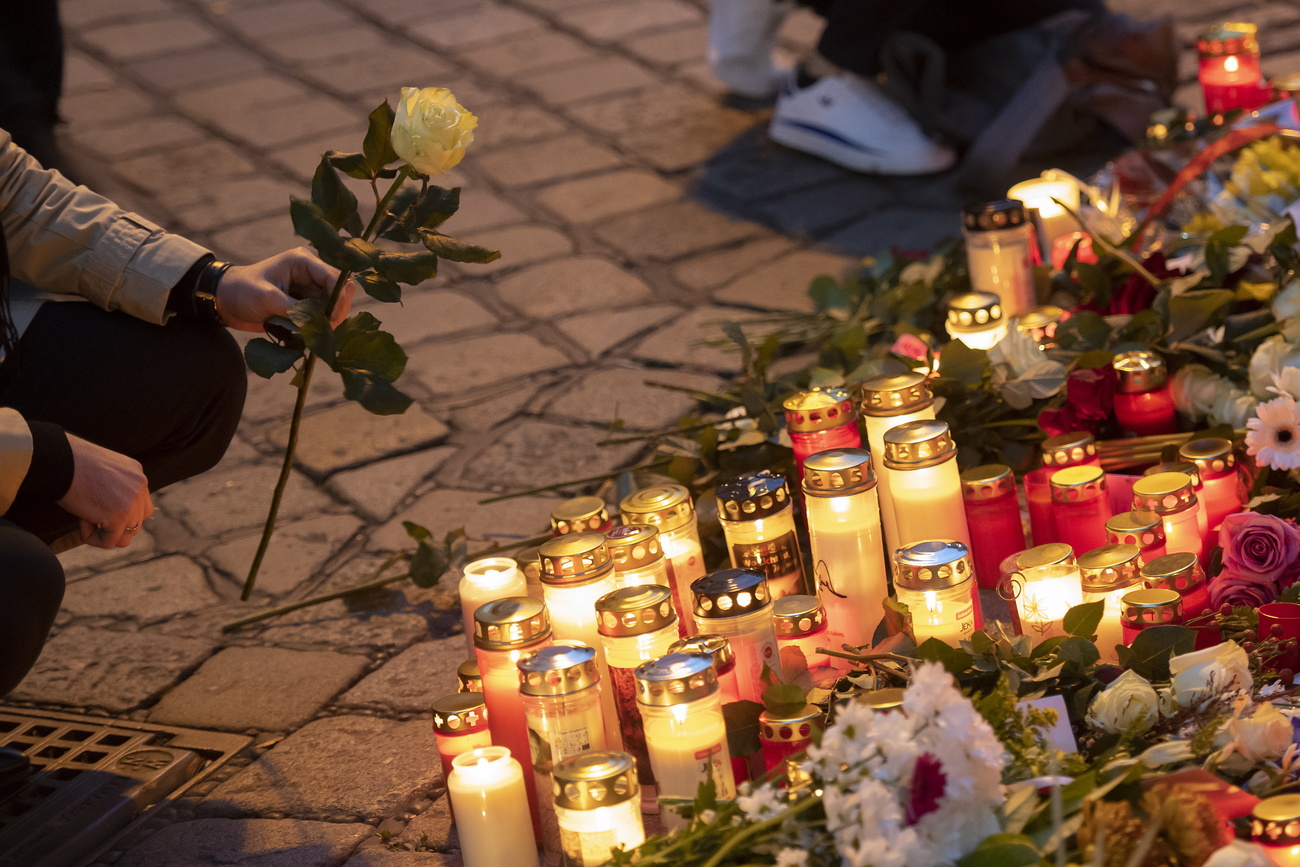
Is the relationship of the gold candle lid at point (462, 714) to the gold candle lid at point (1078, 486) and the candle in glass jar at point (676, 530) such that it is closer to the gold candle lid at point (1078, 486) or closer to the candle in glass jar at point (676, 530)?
the candle in glass jar at point (676, 530)

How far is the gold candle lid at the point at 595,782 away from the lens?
124cm

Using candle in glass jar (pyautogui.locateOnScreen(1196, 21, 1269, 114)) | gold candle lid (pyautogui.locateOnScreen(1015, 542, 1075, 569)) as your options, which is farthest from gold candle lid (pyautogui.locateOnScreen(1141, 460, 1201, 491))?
candle in glass jar (pyautogui.locateOnScreen(1196, 21, 1269, 114))

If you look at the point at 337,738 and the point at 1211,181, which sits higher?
the point at 1211,181

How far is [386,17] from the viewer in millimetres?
4969

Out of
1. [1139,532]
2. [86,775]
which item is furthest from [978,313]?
[86,775]

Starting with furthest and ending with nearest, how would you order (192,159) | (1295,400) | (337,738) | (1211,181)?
(192,159), (1211,181), (337,738), (1295,400)

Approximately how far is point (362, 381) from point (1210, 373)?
1222 millimetres

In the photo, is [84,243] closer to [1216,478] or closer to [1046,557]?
[1046,557]

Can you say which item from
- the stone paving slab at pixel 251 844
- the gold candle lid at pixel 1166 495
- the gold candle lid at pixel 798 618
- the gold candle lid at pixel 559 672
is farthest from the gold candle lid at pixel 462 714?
the gold candle lid at pixel 1166 495

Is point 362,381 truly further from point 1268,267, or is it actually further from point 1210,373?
point 1268,267

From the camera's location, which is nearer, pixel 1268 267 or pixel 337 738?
pixel 337 738

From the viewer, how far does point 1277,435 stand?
1.66 m

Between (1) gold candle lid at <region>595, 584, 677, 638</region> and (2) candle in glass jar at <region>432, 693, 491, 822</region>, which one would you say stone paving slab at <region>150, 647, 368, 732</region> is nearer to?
(2) candle in glass jar at <region>432, 693, 491, 822</region>

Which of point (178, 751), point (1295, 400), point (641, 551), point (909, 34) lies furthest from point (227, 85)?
point (1295, 400)
